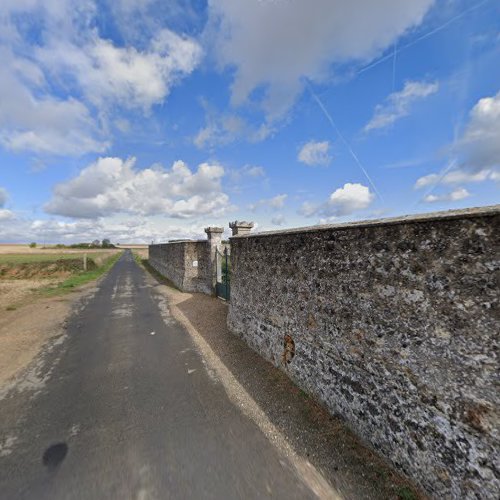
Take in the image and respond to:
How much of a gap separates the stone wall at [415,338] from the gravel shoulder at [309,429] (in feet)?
0.68

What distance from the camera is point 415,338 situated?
2.92m

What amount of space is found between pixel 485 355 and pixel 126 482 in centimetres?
405

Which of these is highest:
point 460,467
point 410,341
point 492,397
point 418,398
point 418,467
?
point 410,341

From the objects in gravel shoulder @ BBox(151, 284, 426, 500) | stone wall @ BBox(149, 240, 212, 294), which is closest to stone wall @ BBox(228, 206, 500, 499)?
gravel shoulder @ BBox(151, 284, 426, 500)

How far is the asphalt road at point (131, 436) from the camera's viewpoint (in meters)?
2.94

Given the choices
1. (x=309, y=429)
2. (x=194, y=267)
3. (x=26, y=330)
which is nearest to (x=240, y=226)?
(x=194, y=267)

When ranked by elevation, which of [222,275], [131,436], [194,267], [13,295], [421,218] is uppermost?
[421,218]

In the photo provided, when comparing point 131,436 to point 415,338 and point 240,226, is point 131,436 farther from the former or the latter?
point 240,226

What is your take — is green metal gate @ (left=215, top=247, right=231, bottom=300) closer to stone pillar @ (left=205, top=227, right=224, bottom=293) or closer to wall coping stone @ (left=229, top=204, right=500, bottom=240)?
stone pillar @ (left=205, top=227, right=224, bottom=293)

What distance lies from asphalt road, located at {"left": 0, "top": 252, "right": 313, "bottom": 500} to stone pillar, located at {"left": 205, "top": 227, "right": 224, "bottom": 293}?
6.55 meters

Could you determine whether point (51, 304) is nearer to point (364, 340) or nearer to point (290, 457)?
point (290, 457)

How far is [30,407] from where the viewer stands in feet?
14.1

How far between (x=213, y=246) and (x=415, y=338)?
1072cm

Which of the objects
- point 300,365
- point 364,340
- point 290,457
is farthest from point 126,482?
point 364,340
